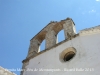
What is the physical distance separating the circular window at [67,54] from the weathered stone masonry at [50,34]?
0.93 metres

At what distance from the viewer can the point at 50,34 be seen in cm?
972

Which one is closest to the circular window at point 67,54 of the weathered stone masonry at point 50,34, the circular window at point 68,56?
the circular window at point 68,56

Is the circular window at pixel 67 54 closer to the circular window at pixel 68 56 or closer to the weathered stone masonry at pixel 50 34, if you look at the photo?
the circular window at pixel 68 56

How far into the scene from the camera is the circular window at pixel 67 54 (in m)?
7.49

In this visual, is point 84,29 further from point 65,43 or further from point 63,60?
point 63,60

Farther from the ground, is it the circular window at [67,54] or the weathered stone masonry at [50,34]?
the weathered stone masonry at [50,34]

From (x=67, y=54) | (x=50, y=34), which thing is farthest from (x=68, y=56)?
(x=50, y=34)

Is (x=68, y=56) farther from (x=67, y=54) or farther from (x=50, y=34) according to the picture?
(x=50, y=34)

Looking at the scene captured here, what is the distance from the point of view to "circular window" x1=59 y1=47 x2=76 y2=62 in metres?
7.49

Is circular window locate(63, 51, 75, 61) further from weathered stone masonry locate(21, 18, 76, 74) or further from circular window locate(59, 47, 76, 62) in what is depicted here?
weathered stone masonry locate(21, 18, 76, 74)

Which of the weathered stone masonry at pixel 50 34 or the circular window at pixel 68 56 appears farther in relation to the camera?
the weathered stone masonry at pixel 50 34

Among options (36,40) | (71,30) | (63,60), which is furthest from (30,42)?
(63,60)

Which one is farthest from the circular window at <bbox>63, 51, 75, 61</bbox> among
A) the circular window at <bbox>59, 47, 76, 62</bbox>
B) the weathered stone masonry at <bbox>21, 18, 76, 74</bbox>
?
the weathered stone masonry at <bbox>21, 18, 76, 74</bbox>

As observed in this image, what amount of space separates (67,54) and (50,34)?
7.62 ft
